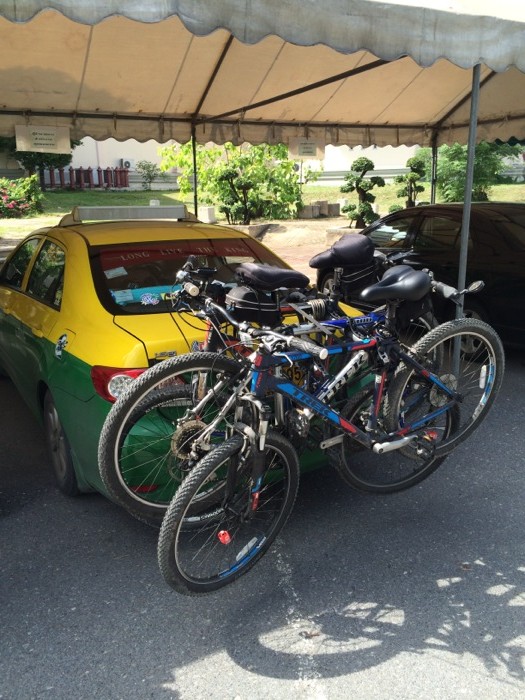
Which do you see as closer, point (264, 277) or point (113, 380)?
point (264, 277)

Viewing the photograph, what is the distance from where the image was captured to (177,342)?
3.10m

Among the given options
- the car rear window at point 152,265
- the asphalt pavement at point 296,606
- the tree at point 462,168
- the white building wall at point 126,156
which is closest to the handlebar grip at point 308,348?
the car rear window at point 152,265

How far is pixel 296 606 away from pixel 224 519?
505 millimetres

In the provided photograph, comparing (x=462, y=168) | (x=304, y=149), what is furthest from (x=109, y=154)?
(x=304, y=149)

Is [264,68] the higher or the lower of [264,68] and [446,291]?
the higher

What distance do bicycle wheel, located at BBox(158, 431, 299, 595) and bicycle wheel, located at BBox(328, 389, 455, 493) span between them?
354 millimetres

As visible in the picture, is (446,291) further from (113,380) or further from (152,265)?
(113,380)

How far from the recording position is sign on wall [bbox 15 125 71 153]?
718 cm

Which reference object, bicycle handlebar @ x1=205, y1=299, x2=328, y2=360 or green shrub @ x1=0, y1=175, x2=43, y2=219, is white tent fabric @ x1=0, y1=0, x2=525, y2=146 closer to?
bicycle handlebar @ x1=205, y1=299, x2=328, y2=360

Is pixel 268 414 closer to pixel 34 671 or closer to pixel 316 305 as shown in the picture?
pixel 316 305

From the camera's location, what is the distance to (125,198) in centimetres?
3312

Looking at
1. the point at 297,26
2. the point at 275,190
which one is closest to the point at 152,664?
the point at 297,26

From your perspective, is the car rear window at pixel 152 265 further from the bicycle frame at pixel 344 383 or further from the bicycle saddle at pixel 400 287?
the bicycle saddle at pixel 400 287

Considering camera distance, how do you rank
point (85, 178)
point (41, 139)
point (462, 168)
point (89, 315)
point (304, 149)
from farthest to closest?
point (85, 178), point (462, 168), point (304, 149), point (41, 139), point (89, 315)
